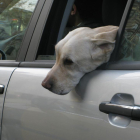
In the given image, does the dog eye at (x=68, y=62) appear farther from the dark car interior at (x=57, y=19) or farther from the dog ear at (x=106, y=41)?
the dark car interior at (x=57, y=19)

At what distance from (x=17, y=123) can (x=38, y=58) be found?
1.95ft

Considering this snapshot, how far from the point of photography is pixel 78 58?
5.78 ft

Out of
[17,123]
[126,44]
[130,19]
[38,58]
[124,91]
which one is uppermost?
[130,19]

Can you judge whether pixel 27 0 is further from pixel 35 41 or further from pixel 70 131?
pixel 70 131

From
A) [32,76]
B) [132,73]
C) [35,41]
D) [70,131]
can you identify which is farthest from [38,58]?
[132,73]

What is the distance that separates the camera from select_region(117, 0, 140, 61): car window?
1.73 m

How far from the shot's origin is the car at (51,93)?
4.97 feet

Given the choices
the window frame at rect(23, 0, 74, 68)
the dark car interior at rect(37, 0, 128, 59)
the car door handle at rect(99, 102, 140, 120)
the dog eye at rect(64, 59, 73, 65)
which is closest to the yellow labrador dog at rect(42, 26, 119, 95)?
the dog eye at rect(64, 59, 73, 65)

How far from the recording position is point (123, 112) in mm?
1450

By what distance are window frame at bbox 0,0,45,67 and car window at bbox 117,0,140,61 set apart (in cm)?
104

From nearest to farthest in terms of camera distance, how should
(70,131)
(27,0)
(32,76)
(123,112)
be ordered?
(123,112), (70,131), (32,76), (27,0)

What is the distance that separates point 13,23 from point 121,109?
1.81m

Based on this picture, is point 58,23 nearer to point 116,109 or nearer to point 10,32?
point 10,32

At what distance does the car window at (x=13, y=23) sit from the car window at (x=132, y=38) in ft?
3.89
